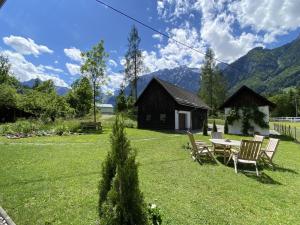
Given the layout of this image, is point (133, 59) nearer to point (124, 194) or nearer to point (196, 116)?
point (196, 116)

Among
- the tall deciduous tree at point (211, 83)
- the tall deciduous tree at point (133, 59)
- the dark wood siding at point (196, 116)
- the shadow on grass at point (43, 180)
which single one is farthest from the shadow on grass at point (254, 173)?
the tall deciduous tree at point (211, 83)

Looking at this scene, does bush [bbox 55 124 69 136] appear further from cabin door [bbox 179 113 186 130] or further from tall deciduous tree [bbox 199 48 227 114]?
tall deciduous tree [bbox 199 48 227 114]

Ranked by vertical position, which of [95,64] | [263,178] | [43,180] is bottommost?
[263,178]

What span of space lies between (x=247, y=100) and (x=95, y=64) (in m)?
16.5

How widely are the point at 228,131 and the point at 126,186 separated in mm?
25106

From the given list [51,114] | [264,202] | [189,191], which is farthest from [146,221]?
[51,114]

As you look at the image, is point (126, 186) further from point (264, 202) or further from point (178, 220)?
point (264, 202)

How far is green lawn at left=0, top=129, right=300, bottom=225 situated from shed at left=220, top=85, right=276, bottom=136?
1638 cm

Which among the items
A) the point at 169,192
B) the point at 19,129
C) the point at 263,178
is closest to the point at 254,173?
the point at 263,178

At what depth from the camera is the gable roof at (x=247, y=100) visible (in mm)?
24781

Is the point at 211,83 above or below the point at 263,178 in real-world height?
above

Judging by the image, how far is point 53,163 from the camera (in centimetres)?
904

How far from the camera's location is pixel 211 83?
56.1 meters

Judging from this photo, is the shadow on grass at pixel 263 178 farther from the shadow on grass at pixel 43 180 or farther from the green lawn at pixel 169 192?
the shadow on grass at pixel 43 180
